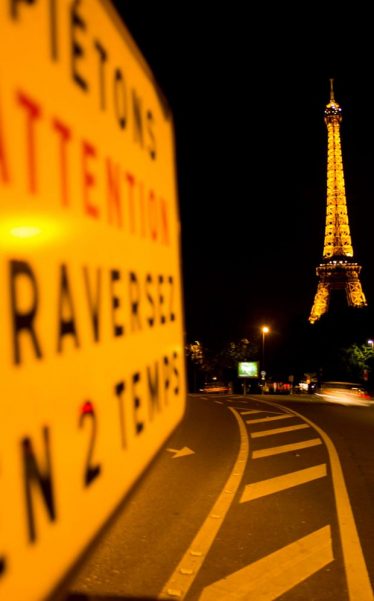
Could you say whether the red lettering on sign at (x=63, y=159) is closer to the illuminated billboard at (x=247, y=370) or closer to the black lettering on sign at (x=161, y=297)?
the black lettering on sign at (x=161, y=297)

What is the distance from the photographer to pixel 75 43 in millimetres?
1113

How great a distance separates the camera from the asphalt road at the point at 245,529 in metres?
5.32

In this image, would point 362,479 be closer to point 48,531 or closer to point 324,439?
point 324,439

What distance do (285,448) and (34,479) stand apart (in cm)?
1233

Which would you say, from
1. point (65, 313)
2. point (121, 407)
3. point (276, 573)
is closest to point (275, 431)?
point (276, 573)

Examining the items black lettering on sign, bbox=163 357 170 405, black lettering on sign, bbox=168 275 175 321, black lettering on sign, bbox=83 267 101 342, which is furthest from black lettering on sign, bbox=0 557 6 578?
black lettering on sign, bbox=168 275 175 321

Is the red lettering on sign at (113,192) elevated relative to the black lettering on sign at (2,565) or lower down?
elevated

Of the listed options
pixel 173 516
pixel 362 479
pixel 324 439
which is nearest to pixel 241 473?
pixel 362 479

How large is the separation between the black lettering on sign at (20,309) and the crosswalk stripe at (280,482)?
26.0 ft

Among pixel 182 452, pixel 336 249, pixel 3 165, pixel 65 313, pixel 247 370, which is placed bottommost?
pixel 247 370

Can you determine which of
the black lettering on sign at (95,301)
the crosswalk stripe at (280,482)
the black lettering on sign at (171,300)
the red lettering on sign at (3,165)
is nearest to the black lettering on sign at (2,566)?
the black lettering on sign at (95,301)

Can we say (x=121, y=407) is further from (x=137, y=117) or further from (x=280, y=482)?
(x=280, y=482)

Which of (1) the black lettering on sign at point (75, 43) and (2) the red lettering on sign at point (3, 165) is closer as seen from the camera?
(2) the red lettering on sign at point (3, 165)

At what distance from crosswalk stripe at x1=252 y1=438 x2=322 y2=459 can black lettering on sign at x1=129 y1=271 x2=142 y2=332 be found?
10.8m
